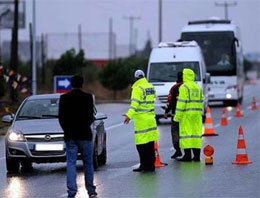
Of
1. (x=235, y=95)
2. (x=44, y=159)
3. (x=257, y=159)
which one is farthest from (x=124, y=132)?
(x=235, y=95)

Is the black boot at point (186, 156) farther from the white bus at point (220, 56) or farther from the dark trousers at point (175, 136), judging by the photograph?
the white bus at point (220, 56)

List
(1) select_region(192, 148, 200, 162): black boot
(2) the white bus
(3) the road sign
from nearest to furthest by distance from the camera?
(1) select_region(192, 148, 200, 162): black boot
(3) the road sign
(2) the white bus

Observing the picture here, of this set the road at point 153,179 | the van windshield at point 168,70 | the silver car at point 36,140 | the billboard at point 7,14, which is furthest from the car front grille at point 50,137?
the billboard at point 7,14

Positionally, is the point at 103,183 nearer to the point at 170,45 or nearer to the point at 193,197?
the point at 193,197

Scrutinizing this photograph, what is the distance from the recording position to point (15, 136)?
17125mm

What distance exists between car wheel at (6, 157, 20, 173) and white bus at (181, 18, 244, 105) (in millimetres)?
26873

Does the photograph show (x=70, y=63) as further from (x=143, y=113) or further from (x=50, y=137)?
(x=143, y=113)

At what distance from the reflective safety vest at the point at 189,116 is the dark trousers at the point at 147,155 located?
4.97ft

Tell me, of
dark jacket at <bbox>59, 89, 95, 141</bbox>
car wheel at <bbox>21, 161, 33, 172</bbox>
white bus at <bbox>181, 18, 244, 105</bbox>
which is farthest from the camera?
white bus at <bbox>181, 18, 244, 105</bbox>

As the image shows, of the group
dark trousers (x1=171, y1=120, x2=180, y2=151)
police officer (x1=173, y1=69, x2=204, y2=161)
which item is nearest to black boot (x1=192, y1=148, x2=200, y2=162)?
police officer (x1=173, y1=69, x2=204, y2=161)

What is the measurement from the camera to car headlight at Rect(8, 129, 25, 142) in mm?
17047

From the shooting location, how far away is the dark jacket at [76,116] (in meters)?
13.1

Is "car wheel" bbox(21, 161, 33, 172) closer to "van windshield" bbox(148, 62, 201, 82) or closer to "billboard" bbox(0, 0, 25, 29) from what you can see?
"van windshield" bbox(148, 62, 201, 82)

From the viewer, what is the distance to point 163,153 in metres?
21.0
